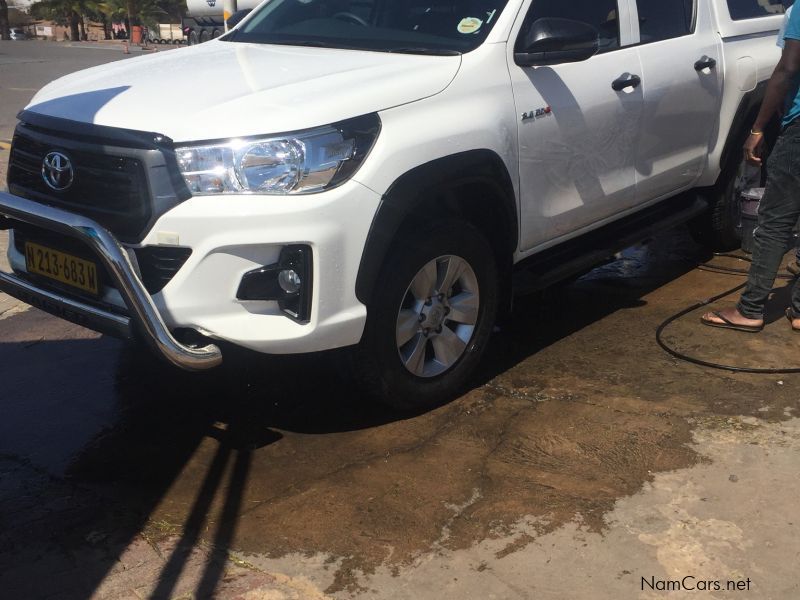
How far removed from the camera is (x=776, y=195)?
4668mm

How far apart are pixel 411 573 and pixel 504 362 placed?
1832mm

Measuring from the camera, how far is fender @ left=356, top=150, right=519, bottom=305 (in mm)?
3422

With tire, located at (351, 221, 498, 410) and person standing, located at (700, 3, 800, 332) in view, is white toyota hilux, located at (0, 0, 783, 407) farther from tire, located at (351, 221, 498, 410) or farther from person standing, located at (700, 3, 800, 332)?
person standing, located at (700, 3, 800, 332)

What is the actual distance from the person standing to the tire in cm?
152

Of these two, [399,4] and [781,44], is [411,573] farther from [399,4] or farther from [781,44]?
[781,44]

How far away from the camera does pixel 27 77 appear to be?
1919 cm

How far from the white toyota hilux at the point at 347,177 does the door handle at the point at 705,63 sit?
28 centimetres

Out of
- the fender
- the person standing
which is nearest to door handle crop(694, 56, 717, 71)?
the person standing

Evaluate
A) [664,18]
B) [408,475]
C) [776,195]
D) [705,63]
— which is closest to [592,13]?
[664,18]

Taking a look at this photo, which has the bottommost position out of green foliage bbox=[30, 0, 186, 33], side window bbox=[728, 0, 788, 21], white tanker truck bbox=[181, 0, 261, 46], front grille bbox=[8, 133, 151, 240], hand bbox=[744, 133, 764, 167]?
green foliage bbox=[30, 0, 186, 33]

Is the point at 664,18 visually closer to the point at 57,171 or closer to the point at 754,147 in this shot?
the point at 754,147

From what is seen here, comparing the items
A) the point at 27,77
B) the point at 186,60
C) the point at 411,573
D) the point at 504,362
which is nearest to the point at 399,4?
the point at 186,60

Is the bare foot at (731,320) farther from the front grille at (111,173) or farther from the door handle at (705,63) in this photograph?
the front grille at (111,173)

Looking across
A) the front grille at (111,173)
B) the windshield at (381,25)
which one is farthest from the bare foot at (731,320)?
the front grille at (111,173)
